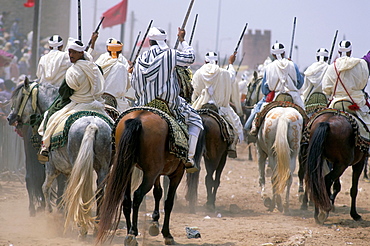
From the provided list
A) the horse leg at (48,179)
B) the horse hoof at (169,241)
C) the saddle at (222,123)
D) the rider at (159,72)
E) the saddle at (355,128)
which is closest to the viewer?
the rider at (159,72)

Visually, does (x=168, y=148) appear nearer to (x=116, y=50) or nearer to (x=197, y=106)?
(x=116, y=50)

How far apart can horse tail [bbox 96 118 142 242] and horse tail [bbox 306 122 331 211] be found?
3460mm

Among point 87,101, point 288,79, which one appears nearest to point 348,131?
point 288,79

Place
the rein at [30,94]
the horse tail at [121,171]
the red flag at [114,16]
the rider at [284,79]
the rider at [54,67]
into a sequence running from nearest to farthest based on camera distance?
the horse tail at [121,171], the rein at [30,94], the rider at [54,67], the rider at [284,79], the red flag at [114,16]

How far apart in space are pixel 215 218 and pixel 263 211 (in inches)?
52.0

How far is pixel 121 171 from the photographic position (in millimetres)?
6648

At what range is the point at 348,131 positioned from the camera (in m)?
9.28

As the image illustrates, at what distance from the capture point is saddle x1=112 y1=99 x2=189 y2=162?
6934 millimetres

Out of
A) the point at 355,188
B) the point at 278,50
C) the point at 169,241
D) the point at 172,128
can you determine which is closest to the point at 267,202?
the point at 355,188

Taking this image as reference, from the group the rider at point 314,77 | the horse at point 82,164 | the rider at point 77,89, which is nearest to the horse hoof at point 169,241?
the horse at point 82,164

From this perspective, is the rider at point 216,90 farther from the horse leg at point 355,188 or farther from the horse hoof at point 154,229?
the horse hoof at point 154,229

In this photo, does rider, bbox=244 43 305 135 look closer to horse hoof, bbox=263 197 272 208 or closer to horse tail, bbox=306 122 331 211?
horse hoof, bbox=263 197 272 208

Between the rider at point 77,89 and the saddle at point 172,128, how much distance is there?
0.91 meters

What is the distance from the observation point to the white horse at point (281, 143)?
1003 cm
